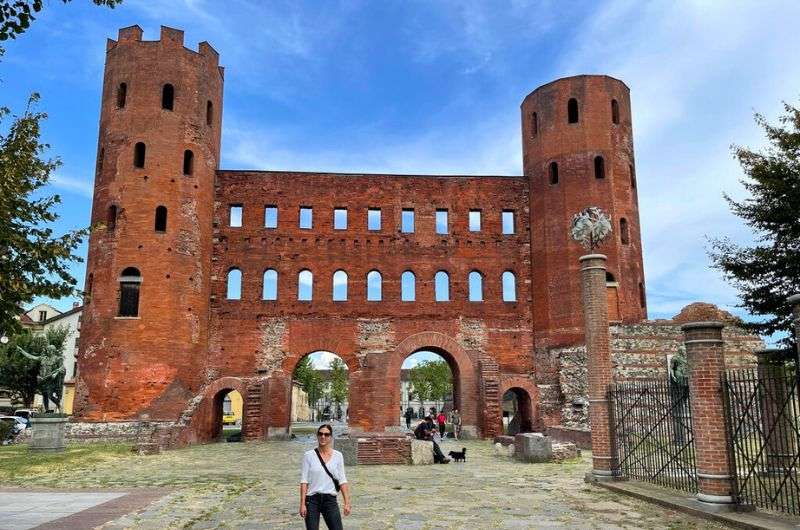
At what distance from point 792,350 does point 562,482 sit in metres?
6.48

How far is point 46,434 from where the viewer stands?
2048cm

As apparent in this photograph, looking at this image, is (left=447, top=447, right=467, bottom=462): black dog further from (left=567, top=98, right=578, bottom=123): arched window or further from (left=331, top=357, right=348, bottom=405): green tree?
(left=331, top=357, right=348, bottom=405): green tree

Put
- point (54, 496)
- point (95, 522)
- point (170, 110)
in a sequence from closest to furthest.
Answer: point (95, 522)
point (54, 496)
point (170, 110)

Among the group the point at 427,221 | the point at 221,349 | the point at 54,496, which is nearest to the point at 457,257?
the point at 427,221

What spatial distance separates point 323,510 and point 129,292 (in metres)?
21.4

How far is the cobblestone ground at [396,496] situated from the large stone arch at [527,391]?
10.1m

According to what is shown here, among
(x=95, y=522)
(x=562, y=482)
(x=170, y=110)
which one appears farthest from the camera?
(x=170, y=110)

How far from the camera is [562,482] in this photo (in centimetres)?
1269

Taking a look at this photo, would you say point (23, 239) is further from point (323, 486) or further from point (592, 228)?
point (592, 228)

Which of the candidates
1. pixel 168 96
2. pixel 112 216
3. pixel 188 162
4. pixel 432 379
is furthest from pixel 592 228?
pixel 432 379

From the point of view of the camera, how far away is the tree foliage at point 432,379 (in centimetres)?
6719

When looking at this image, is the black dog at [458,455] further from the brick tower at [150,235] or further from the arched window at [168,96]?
the arched window at [168,96]

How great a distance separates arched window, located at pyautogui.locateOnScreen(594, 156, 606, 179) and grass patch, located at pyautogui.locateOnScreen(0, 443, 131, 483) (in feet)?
70.2

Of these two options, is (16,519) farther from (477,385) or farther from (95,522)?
(477,385)
